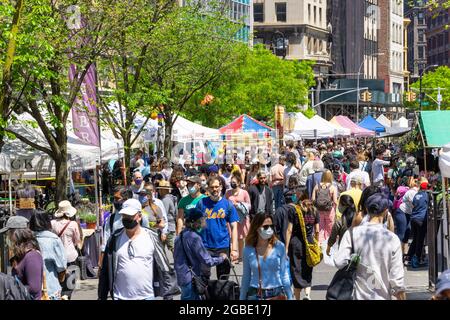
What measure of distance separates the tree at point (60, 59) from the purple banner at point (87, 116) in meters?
0.25

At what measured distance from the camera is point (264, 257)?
9.95 metres

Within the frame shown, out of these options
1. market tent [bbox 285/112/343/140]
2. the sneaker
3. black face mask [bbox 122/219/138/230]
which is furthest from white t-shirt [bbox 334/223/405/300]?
market tent [bbox 285/112/343/140]

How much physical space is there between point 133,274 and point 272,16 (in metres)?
104

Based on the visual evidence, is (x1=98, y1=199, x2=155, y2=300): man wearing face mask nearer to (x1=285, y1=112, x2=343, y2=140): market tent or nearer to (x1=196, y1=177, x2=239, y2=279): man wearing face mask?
(x1=196, y1=177, x2=239, y2=279): man wearing face mask

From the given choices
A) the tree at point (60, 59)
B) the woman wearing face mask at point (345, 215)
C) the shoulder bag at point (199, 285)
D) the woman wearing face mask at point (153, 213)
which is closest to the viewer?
the shoulder bag at point (199, 285)

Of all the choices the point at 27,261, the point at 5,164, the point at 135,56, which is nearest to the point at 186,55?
the point at 135,56

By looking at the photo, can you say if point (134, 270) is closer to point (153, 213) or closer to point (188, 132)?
point (153, 213)

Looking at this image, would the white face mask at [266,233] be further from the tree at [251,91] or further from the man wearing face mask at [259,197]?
the tree at [251,91]

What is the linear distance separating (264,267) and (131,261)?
117 cm

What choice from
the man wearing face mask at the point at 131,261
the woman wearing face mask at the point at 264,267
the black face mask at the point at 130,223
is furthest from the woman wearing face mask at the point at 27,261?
the woman wearing face mask at the point at 264,267

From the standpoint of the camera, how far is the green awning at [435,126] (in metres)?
16.9

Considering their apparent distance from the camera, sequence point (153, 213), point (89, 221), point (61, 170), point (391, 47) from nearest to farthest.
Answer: point (153, 213) → point (89, 221) → point (61, 170) → point (391, 47)

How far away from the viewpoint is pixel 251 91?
200 ft

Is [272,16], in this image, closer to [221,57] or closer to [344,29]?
[344,29]
